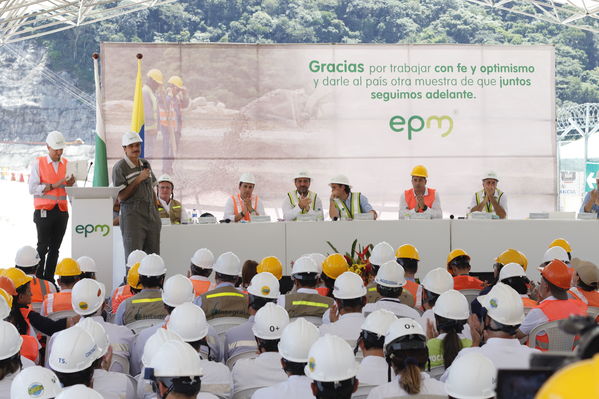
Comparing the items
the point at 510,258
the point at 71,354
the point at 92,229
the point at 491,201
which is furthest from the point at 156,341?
the point at 491,201

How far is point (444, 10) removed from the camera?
3928 centimetres

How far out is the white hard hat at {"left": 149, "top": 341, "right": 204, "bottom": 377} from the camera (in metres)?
3.04

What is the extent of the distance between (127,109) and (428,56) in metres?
4.73

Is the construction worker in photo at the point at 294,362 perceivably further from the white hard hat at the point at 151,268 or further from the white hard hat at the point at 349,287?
the white hard hat at the point at 151,268

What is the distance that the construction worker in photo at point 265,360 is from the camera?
3.96 m

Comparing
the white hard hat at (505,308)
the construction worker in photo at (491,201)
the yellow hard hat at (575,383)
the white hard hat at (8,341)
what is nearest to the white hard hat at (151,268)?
the white hard hat at (8,341)

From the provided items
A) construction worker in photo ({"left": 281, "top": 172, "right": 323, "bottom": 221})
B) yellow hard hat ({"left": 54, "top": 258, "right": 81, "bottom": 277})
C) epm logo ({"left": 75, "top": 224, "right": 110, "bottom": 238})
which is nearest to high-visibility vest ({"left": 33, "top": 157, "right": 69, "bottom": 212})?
epm logo ({"left": 75, "top": 224, "right": 110, "bottom": 238})

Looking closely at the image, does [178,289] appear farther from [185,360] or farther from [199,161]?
[199,161]

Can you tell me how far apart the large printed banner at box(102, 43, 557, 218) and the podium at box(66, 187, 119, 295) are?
4.58 m

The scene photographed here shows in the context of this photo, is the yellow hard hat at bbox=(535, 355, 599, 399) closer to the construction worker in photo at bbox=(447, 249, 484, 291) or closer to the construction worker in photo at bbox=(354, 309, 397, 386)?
the construction worker in photo at bbox=(354, 309, 397, 386)

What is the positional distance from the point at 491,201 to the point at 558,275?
5.11 m

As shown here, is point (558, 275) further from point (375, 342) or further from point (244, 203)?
point (244, 203)

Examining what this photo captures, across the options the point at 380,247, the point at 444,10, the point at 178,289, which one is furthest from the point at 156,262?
the point at 444,10

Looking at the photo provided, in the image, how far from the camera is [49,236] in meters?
9.02
